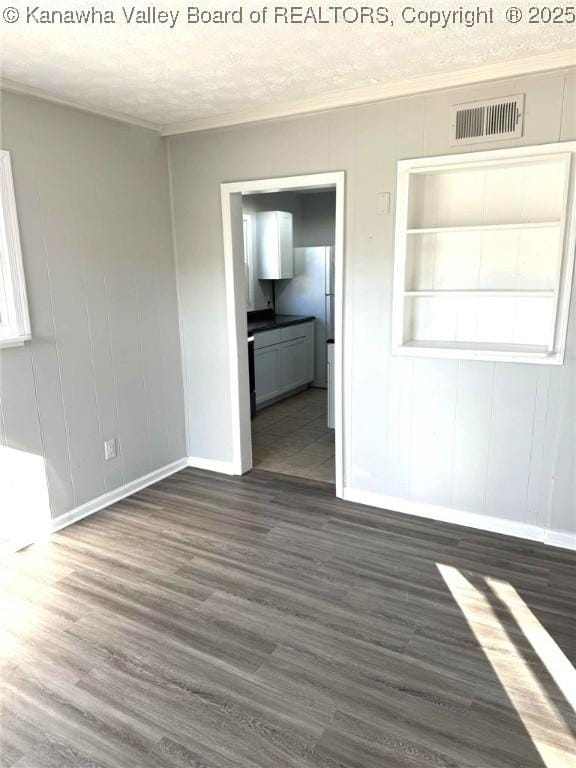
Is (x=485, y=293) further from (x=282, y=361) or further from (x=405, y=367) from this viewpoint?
(x=282, y=361)

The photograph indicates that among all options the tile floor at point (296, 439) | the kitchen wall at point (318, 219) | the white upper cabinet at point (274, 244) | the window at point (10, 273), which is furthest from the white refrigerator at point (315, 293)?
the window at point (10, 273)

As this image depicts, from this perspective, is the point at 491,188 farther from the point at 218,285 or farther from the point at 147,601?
the point at 147,601

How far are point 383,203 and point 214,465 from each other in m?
2.39

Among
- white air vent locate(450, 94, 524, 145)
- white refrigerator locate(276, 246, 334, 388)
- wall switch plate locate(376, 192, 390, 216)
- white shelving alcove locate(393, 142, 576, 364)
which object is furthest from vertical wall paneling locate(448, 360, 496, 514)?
white refrigerator locate(276, 246, 334, 388)

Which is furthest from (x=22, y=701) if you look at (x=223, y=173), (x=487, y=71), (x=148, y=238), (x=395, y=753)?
(x=487, y=71)

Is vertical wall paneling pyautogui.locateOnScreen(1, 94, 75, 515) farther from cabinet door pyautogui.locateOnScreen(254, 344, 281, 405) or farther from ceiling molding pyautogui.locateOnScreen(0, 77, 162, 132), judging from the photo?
cabinet door pyautogui.locateOnScreen(254, 344, 281, 405)

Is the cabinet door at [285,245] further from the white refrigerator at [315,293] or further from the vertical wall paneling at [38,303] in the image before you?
the vertical wall paneling at [38,303]

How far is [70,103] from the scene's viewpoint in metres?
3.05

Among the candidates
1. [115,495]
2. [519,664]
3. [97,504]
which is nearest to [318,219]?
[115,495]

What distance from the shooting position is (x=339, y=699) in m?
1.98

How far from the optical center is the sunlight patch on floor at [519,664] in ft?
5.82

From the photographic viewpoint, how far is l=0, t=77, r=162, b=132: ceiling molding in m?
2.73

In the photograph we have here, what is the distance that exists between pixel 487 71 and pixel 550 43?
36 cm

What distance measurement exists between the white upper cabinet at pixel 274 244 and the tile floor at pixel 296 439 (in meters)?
1.59
